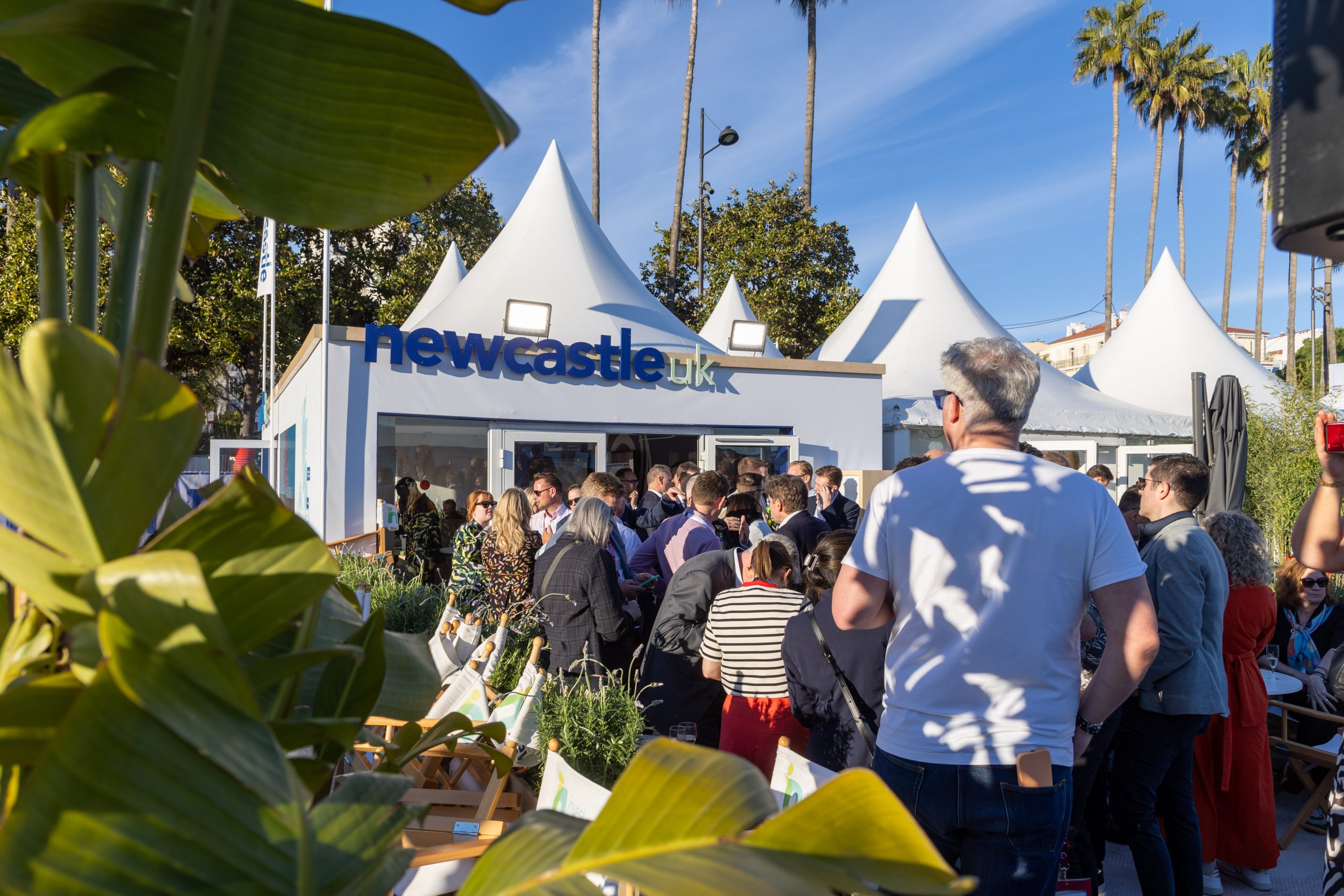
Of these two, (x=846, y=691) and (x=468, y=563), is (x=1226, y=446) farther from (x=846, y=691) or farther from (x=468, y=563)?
(x=468, y=563)

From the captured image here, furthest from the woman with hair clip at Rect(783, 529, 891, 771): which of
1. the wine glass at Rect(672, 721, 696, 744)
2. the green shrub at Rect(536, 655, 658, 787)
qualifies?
the green shrub at Rect(536, 655, 658, 787)

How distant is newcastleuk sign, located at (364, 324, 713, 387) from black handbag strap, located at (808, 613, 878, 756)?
7359 millimetres

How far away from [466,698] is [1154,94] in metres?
33.5

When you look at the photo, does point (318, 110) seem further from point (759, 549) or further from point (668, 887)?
point (759, 549)

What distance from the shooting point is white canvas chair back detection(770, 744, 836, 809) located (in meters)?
2.32

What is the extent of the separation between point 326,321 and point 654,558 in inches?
208

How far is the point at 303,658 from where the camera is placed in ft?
1.89

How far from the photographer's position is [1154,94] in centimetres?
2912

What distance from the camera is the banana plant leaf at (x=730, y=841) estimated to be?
49 centimetres

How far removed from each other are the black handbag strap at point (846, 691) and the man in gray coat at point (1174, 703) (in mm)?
1113

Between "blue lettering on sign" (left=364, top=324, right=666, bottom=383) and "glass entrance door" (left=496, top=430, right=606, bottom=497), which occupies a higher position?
"blue lettering on sign" (left=364, top=324, right=666, bottom=383)

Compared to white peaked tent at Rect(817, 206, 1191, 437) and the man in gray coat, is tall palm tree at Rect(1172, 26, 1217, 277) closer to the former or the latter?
white peaked tent at Rect(817, 206, 1191, 437)

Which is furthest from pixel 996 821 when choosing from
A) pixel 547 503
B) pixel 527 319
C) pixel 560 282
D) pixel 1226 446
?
pixel 560 282

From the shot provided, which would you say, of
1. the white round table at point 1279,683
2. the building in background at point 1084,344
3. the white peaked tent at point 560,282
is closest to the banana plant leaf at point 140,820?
the white round table at point 1279,683
